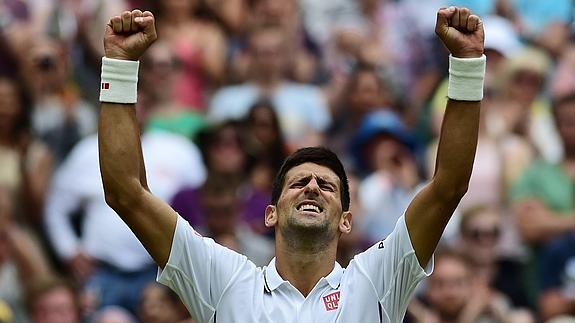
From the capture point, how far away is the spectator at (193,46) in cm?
1187

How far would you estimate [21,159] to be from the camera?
11008mm

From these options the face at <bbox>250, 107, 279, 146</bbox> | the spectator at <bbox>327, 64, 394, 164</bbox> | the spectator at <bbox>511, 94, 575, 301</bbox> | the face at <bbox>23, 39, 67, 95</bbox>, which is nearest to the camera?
the spectator at <bbox>511, 94, 575, 301</bbox>

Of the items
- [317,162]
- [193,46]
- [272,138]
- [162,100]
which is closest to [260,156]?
[272,138]

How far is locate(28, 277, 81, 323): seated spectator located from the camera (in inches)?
405

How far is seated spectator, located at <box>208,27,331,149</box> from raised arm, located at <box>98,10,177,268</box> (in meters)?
5.37

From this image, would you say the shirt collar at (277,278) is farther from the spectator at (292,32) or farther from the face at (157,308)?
the spectator at (292,32)

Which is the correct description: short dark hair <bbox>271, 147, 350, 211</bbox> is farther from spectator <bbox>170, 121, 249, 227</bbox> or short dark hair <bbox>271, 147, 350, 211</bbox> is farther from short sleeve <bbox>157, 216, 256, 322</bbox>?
spectator <bbox>170, 121, 249, 227</bbox>

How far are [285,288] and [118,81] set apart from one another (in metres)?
1.09

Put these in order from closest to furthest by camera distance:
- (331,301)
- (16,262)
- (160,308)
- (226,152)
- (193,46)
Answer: (331,301), (160,308), (16,262), (226,152), (193,46)

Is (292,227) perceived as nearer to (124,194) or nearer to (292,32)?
(124,194)

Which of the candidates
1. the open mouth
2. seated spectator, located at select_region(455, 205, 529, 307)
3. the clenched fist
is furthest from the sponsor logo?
seated spectator, located at select_region(455, 205, 529, 307)

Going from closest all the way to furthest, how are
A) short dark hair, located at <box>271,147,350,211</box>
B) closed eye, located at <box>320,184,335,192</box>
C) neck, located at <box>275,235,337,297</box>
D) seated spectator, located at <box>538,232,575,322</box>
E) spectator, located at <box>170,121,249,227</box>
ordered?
neck, located at <box>275,235,337,297</box>
closed eye, located at <box>320,184,335,192</box>
short dark hair, located at <box>271,147,350,211</box>
seated spectator, located at <box>538,232,575,322</box>
spectator, located at <box>170,121,249,227</box>

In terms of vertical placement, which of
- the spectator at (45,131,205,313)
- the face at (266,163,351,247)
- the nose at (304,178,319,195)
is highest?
the nose at (304,178,319,195)

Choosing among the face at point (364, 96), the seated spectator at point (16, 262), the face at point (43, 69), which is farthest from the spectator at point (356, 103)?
the seated spectator at point (16, 262)
